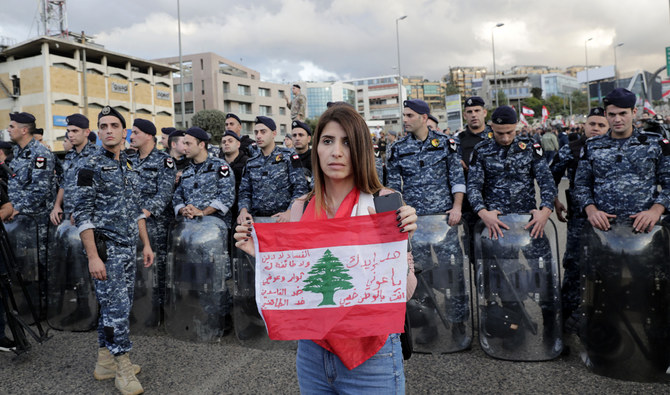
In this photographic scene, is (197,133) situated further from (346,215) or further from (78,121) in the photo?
(346,215)

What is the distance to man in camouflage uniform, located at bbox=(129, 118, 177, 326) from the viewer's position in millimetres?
5293

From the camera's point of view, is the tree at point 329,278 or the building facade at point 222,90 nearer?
the tree at point 329,278

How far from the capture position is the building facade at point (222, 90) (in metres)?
65.2

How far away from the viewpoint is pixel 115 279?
12.1ft

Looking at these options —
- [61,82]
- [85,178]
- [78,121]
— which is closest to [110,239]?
[85,178]

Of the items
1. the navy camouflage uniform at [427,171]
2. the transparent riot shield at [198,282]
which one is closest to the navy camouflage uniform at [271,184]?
the transparent riot shield at [198,282]

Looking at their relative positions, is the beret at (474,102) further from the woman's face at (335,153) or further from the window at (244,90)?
the window at (244,90)

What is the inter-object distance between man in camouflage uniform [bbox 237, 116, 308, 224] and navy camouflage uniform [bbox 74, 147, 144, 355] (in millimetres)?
1776

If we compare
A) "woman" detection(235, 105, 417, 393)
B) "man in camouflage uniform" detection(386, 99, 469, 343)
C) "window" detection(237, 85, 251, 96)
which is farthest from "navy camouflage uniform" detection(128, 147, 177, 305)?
"window" detection(237, 85, 251, 96)

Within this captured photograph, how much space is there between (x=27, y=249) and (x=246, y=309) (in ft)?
9.75

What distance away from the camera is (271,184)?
18.0 ft

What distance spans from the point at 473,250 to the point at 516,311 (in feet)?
2.19

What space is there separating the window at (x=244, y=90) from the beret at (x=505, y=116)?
226 feet

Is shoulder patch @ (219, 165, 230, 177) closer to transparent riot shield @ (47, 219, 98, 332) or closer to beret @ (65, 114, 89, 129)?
transparent riot shield @ (47, 219, 98, 332)
